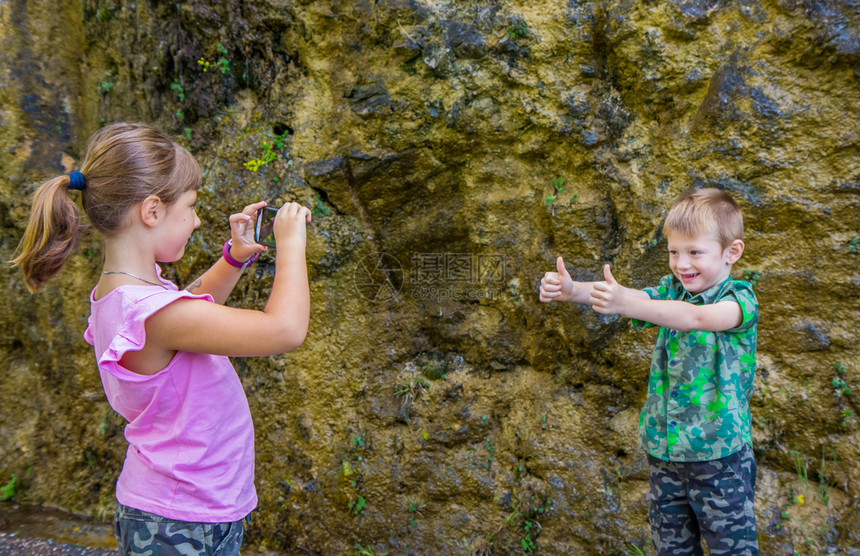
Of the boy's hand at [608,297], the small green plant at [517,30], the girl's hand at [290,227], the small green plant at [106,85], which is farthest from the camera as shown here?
the small green plant at [106,85]

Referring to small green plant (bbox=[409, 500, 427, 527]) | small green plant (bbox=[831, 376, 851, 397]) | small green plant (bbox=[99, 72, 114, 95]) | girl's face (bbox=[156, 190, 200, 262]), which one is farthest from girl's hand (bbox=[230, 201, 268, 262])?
small green plant (bbox=[831, 376, 851, 397])

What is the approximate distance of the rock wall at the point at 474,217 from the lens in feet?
8.75

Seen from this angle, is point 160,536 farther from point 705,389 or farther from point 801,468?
point 801,468

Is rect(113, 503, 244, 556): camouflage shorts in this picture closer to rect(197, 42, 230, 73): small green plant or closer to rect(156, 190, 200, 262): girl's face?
rect(156, 190, 200, 262): girl's face

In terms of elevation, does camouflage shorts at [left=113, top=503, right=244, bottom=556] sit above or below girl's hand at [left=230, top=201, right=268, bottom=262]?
below

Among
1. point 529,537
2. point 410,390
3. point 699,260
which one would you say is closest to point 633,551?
point 529,537

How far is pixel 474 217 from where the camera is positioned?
3154 mm

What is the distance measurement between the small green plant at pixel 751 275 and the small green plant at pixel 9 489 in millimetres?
4611

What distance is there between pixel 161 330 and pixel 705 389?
178 cm

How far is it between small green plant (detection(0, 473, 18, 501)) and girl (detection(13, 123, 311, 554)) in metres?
2.84

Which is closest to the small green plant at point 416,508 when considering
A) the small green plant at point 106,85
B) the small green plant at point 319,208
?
the small green plant at point 319,208

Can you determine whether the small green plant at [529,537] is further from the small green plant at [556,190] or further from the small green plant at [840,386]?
the small green plant at [556,190]

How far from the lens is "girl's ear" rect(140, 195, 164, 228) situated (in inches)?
62.1

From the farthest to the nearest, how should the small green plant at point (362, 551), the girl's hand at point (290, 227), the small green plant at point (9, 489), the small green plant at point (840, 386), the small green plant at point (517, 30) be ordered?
1. the small green plant at point (9, 489)
2. the small green plant at point (362, 551)
3. the small green plant at point (517, 30)
4. the small green plant at point (840, 386)
5. the girl's hand at point (290, 227)
